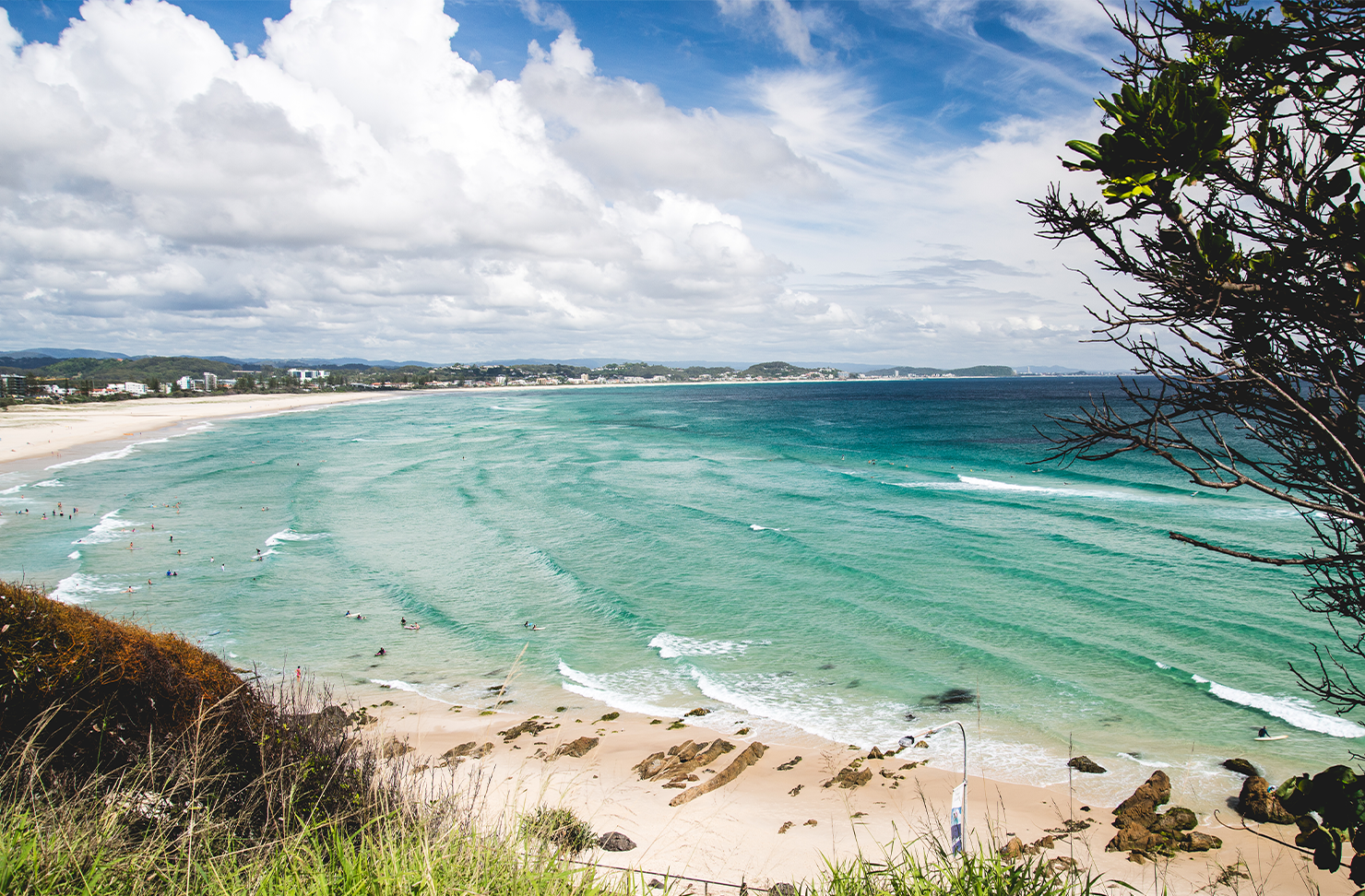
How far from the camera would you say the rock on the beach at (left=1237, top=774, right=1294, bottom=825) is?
10.3m

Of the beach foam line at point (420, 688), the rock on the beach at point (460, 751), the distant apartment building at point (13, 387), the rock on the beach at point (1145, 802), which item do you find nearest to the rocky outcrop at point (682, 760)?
the rock on the beach at point (460, 751)

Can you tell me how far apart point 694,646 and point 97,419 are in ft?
304

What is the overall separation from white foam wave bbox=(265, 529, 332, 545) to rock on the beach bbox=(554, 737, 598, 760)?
804 inches

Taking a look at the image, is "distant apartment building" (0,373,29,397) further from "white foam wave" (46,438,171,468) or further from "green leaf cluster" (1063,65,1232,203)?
"green leaf cluster" (1063,65,1232,203)

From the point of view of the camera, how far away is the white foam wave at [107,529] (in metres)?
27.5

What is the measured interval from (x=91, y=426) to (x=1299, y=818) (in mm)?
94151

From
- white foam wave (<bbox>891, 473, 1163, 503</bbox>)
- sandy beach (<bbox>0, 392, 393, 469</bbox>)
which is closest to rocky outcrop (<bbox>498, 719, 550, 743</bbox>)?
white foam wave (<bbox>891, 473, 1163, 503</bbox>)

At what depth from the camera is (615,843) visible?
10.1 metres

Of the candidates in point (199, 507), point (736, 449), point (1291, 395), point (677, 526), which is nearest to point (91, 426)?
point (199, 507)

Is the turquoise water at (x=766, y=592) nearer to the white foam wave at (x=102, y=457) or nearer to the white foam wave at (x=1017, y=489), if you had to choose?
the white foam wave at (x=1017, y=489)

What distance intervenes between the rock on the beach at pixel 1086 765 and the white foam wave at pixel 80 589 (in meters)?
25.4

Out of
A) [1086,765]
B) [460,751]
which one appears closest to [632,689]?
[460,751]

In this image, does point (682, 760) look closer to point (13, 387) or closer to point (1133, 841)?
point (1133, 841)

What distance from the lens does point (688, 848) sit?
401 inches
